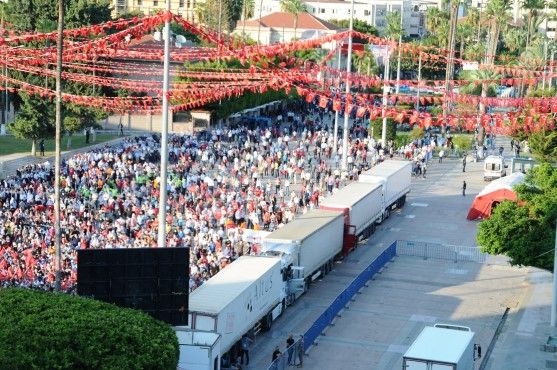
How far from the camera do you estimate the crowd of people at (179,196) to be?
4769cm

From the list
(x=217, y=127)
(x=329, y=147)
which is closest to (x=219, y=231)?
(x=329, y=147)

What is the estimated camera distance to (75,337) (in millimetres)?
26453

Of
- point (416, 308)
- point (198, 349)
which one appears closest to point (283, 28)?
point (416, 308)

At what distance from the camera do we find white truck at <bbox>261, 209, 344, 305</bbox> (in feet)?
152

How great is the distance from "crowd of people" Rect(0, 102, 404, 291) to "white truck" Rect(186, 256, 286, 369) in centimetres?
393

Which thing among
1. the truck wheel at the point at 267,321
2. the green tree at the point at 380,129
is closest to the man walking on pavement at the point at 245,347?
the truck wheel at the point at 267,321

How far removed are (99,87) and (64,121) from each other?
34.9 feet

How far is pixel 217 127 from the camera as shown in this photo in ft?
306

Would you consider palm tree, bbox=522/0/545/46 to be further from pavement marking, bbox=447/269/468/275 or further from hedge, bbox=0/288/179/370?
hedge, bbox=0/288/179/370

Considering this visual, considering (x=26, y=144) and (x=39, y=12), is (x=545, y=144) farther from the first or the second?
(x=39, y=12)

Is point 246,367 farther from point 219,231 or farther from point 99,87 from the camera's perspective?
point 99,87

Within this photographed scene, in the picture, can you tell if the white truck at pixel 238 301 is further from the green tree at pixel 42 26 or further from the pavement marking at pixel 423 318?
the green tree at pixel 42 26

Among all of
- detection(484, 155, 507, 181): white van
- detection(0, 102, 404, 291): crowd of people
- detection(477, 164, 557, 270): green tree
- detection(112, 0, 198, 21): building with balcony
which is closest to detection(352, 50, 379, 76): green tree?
detection(112, 0, 198, 21): building with balcony

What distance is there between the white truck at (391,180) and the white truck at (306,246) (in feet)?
32.3
